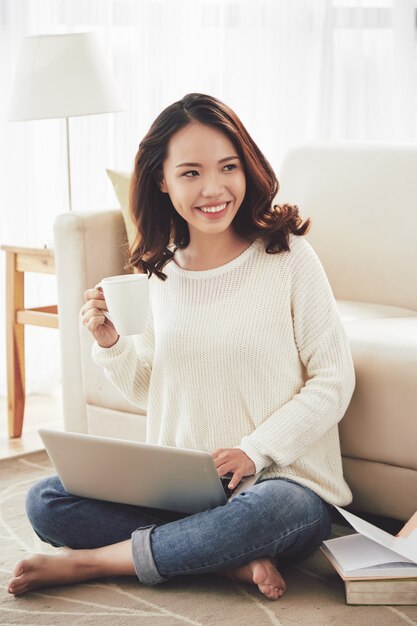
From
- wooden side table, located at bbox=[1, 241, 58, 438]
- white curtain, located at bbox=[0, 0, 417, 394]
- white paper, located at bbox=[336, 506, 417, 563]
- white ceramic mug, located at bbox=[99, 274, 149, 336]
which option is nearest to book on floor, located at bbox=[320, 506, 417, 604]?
white paper, located at bbox=[336, 506, 417, 563]

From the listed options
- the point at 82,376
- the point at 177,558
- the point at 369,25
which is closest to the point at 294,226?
the point at 177,558

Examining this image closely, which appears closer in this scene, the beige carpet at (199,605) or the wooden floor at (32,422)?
the beige carpet at (199,605)

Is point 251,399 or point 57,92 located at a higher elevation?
point 57,92

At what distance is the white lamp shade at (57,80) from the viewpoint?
2719 mm

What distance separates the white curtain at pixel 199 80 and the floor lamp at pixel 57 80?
494mm

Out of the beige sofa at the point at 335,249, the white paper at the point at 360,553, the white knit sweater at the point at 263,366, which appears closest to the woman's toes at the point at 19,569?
the white knit sweater at the point at 263,366

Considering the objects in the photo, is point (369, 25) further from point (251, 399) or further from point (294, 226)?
point (251, 399)

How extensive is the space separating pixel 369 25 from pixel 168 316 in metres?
2.13

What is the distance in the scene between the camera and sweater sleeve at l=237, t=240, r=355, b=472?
1689 millimetres

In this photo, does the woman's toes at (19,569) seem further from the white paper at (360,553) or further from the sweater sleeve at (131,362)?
the white paper at (360,553)

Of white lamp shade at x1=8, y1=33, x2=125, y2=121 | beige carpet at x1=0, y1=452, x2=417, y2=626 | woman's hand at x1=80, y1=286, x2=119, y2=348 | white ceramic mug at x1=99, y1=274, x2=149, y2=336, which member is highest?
white lamp shade at x1=8, y1=33, x2=125, y2=121

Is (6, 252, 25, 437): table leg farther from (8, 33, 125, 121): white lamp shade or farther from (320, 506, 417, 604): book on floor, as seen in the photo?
(320, 506, 417, 604): book on floor

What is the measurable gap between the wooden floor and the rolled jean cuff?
1.03 meters

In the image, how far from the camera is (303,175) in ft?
8.27
